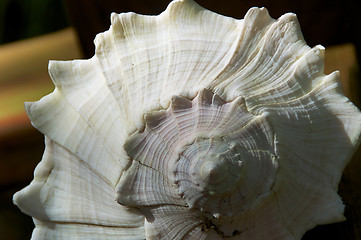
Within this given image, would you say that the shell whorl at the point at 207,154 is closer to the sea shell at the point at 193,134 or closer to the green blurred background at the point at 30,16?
the sea shell at the point at 193,134

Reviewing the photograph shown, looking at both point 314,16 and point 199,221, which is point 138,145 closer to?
point 199,221

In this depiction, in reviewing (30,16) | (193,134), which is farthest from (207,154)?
(30,16)

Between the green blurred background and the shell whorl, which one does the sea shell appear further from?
the green blurred background

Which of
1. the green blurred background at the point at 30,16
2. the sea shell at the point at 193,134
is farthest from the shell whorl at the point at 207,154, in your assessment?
the green blurred background at the point at 30,16

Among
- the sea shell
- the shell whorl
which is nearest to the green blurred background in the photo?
the sea shell

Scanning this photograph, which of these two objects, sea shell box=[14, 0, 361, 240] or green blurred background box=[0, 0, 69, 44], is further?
green blurred background box=[0, 0, 69, 44]

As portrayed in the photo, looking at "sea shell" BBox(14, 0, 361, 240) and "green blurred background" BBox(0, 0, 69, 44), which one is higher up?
"green blurred background" BBox(0, 0, 69, 44)

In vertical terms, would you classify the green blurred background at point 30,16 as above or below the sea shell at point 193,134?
above

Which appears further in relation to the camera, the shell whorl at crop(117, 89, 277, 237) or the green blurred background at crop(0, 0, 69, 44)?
the green blurred background at crop(0, 0, 69, 44)

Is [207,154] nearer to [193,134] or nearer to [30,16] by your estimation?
[193,134]

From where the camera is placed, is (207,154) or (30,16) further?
(30,16)
